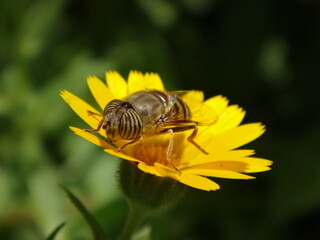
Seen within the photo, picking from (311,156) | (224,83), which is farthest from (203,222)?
(224,83)

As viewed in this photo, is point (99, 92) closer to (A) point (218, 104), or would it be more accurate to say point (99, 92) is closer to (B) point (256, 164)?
(A) point (218, 104)

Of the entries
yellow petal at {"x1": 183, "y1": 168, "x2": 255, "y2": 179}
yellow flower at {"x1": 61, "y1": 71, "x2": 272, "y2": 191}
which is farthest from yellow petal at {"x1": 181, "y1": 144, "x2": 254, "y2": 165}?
yellow petal at {"x1": 183, "y1": 168, "x2": 255, "y2": 179}

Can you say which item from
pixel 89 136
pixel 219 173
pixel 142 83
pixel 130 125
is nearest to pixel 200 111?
pixel 142 83

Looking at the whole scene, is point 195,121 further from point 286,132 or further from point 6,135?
point 286,132

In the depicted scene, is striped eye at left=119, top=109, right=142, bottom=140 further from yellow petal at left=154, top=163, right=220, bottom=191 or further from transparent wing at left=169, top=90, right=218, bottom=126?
transparent wing at left=169, top=90, right=218, bottom=126

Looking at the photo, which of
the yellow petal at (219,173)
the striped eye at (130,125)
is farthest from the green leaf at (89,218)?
the yellow petal at (219,173)

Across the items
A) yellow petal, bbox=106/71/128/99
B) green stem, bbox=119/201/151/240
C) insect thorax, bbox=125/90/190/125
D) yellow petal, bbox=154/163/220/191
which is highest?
yellow petal, bbox=106/71/128/99
